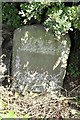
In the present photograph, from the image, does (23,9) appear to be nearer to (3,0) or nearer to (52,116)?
(3,0)

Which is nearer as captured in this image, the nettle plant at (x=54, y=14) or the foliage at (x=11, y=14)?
the nettle plant at (x=54, y=14)

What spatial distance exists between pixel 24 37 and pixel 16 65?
12.5 inches

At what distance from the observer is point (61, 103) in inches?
131

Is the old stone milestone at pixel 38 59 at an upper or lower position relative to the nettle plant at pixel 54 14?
lower

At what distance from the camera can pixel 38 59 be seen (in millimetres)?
3348

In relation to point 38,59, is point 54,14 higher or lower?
higher

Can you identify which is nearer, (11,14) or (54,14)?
(54,14)

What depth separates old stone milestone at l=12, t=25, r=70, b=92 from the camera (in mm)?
3258

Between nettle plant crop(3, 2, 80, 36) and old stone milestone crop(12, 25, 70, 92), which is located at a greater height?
nettle plant crop(3, 2, 80, 36)

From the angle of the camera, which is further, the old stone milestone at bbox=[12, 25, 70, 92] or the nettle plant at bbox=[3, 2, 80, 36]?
the old stone milestone at bbox=[12, 25, 70, 92]

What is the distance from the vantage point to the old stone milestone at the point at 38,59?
326cm

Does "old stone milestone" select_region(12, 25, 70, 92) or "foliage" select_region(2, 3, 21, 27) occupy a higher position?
"foliage" select_region(2, 3, 21, 27)

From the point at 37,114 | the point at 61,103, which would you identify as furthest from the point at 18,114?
the point at 61,103

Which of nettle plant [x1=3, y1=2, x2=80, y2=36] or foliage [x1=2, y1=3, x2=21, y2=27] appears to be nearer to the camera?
nettle plant [x1=3, y1=2, x2=80, y2=36]
